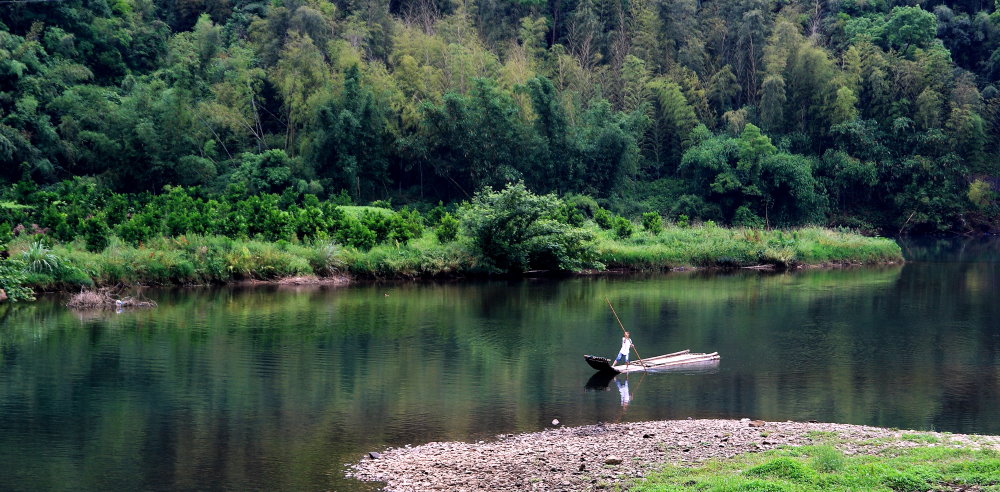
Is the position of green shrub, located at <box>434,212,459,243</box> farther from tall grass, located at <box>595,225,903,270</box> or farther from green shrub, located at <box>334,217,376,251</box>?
tall grass, located at <box>595,225,903,270</box>

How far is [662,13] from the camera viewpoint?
65000 millimetres

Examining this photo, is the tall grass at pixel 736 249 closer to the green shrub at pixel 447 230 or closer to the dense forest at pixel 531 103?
the green shrub at pixel 447 230

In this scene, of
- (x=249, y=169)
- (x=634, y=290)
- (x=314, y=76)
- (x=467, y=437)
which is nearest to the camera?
(x=467, y=437)

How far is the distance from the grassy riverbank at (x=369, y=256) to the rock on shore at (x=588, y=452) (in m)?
20.3

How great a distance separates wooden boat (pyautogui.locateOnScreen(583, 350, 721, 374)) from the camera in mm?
20281

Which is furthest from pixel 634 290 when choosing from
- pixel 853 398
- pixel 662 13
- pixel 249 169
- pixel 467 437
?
pixel 662 13

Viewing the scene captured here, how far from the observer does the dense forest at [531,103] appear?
4934cm

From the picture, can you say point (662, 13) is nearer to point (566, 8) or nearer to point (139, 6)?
point (566, 8)

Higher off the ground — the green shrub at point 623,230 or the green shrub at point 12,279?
the green shrub at point 623,230

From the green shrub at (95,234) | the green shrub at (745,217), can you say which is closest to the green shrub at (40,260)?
the green shrub at (95,234)

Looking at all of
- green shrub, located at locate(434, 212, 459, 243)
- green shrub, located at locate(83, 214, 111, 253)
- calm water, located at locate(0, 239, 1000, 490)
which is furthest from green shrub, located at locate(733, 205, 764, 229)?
green shrub, located at locate(83, 214, 111, 253)

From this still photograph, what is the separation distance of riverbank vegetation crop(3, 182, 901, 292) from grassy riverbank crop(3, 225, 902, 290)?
5cm

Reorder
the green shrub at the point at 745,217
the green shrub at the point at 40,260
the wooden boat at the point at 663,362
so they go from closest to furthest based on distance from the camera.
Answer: the wooden boat at the point at 663,362 → the green shrub at the point at 40,260 → the green shrub at the point at 745,217

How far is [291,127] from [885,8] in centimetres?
4153
